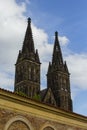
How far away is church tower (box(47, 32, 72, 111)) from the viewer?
9162 centimetres

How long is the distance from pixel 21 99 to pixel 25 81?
67.3 m

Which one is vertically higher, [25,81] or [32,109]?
[25,81]

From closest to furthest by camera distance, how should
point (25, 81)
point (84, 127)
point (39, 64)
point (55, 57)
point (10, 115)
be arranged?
1. point (10, 115)
2. point (84, 127)
3. point (25, 81)
4. point (39, 64)
5. point (55, 57)

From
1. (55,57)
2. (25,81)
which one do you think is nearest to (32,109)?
(25,81)

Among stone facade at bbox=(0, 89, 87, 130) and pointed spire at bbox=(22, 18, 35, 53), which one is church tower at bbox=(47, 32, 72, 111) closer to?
pointed spire at bbox=(22, 18, 35, 53)

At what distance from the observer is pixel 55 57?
97.6m

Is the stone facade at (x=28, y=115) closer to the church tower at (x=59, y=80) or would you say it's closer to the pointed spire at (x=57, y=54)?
the church tower at (x=59, y=80)

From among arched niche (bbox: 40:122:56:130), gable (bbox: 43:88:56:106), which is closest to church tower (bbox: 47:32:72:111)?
gable (bbox: 43:88:56:106)

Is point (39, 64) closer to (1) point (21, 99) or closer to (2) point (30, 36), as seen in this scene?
(2) point (30, 36)

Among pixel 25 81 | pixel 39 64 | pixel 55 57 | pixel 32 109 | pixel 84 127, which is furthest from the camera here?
pixel 55 57

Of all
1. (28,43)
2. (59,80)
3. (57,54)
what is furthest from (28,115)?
(57,54)

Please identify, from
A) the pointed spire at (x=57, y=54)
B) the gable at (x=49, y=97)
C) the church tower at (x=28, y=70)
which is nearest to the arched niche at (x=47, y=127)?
the church tower at (x=28, y=70)

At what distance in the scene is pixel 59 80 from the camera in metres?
93.7

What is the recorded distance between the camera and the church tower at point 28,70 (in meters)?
85.1
